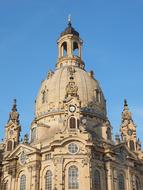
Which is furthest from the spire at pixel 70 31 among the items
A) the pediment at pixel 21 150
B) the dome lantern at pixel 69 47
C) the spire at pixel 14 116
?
the pediment at pixel 21 150

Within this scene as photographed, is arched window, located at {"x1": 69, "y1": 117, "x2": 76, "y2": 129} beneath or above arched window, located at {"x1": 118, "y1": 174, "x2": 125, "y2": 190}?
above

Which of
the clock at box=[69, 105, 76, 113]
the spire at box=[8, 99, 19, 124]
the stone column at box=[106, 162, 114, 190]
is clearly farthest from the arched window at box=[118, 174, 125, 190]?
the spire at box=[8, 99, 19, 124]

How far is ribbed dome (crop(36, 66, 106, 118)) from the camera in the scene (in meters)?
69.4

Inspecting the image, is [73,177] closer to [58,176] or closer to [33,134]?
[58,176]

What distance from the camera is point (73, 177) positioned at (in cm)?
5491

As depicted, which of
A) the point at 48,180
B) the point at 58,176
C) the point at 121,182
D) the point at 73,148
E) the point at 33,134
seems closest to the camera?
the point at 58,176

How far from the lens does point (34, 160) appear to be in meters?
58.9

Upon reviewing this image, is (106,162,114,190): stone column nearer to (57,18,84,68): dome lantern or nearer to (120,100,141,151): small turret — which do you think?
(120,100,141,151): small turret

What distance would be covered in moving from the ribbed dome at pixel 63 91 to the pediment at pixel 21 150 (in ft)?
31.3

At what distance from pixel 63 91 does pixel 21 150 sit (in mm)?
14974

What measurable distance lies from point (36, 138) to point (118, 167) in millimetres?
16079

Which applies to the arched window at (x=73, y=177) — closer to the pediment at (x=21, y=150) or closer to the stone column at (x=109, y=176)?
the stone column at (x=109, y=176)

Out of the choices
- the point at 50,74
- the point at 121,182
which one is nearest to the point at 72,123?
the point at 121,182

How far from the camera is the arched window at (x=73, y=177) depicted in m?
54.1
